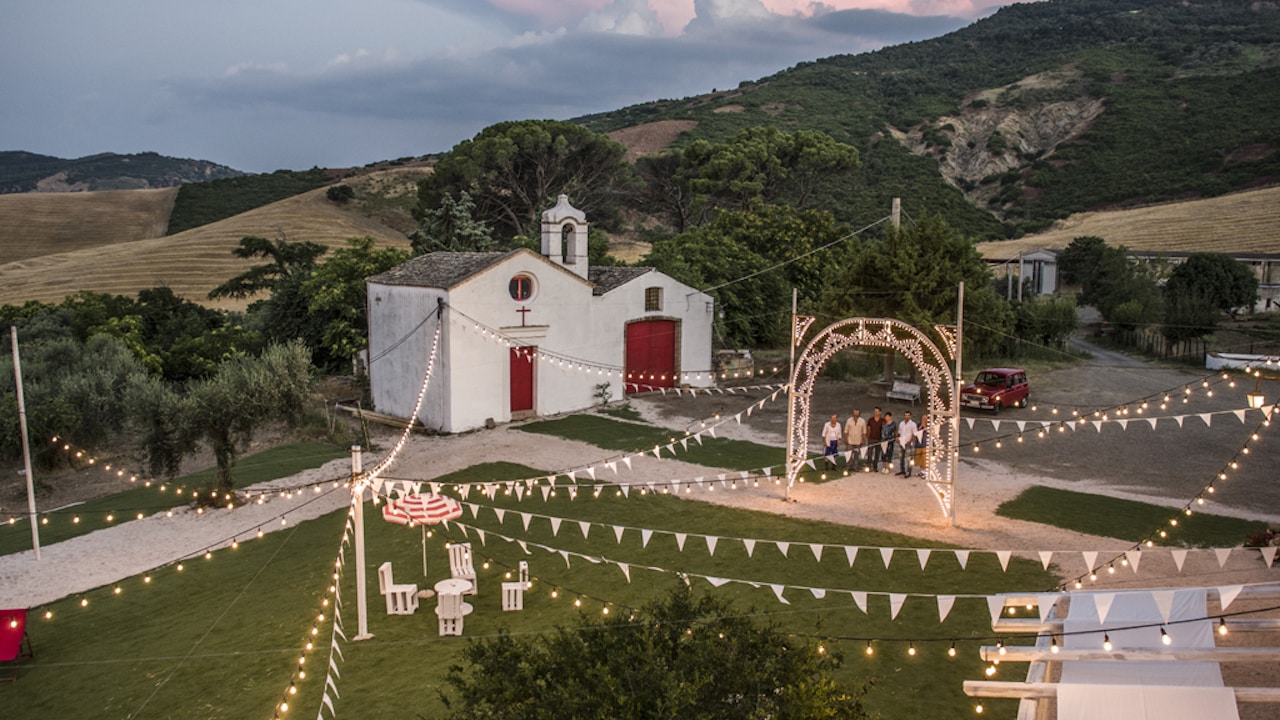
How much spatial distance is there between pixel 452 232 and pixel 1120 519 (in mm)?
33151

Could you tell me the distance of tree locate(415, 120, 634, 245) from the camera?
156 ft

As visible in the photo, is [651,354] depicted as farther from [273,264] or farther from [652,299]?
[273,264]

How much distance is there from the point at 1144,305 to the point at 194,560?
38571 millimetres

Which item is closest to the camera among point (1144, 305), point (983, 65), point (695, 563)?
point (695, 563)

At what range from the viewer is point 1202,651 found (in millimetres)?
6578

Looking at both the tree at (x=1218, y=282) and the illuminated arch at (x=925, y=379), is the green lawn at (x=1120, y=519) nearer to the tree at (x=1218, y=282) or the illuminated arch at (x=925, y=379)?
the illuminated arch at (x=925, y=379)

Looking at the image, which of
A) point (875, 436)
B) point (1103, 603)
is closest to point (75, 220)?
point (875, 436)

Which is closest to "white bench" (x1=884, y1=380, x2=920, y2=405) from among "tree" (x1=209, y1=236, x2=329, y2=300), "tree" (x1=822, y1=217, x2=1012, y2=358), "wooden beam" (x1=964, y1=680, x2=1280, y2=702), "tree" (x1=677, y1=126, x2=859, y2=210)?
"tree" (x1=822, y1=217, x2=1012, y2=358)

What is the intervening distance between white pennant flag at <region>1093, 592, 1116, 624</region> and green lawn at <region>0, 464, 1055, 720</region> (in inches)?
46.4

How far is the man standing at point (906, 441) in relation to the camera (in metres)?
16.8

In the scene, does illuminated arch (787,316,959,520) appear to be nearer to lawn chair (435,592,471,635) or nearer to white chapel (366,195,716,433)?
lawn chair (435,592,471,635)

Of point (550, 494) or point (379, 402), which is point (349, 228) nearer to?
point (379, 402)

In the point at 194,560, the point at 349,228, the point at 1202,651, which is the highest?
the point at 349,228

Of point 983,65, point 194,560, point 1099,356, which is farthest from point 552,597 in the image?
point 983,65
